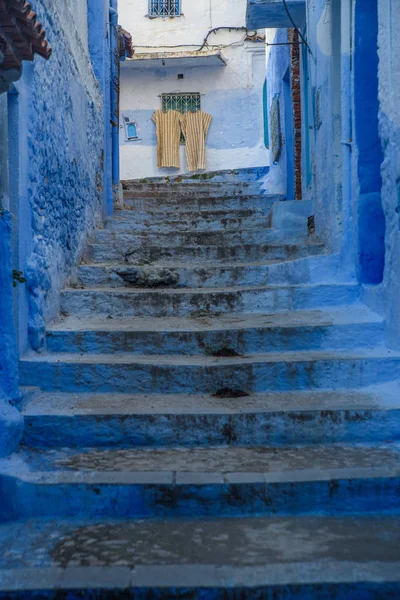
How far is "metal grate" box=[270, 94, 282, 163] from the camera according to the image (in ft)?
34.7

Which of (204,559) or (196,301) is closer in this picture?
(204,559)

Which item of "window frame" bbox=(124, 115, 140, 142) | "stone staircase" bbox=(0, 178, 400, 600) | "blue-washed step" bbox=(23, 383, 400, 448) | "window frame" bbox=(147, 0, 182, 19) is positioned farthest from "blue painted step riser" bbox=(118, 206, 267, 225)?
"window frame" bbox=(147, 0, 182, 19)

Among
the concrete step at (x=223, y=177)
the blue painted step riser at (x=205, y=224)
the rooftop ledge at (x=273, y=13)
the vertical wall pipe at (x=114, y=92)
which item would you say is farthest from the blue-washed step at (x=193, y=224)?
the concrete step at (x=223, y=177)

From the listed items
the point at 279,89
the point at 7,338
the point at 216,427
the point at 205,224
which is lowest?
the point at 216,427

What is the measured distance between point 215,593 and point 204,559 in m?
0.19

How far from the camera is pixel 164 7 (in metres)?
16.1

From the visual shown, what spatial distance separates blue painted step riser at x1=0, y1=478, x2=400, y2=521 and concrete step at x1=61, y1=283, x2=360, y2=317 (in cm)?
220

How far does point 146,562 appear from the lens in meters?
2.56

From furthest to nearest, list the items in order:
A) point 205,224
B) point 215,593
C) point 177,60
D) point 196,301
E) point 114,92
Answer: point 177,60
point 114,92
point 205,224
point 196,301
point 215,593

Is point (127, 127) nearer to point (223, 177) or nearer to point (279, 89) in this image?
point (223, 177)

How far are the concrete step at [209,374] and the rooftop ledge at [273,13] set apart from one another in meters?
5.93

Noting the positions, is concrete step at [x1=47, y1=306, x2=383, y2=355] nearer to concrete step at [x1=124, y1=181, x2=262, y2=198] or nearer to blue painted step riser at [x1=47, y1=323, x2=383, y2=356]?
blue painted step riser at [x1=47, y1=323, x2=383, y2=356]

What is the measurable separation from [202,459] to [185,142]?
13074mm

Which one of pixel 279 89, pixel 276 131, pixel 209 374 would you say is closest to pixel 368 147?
pixel 209 374
